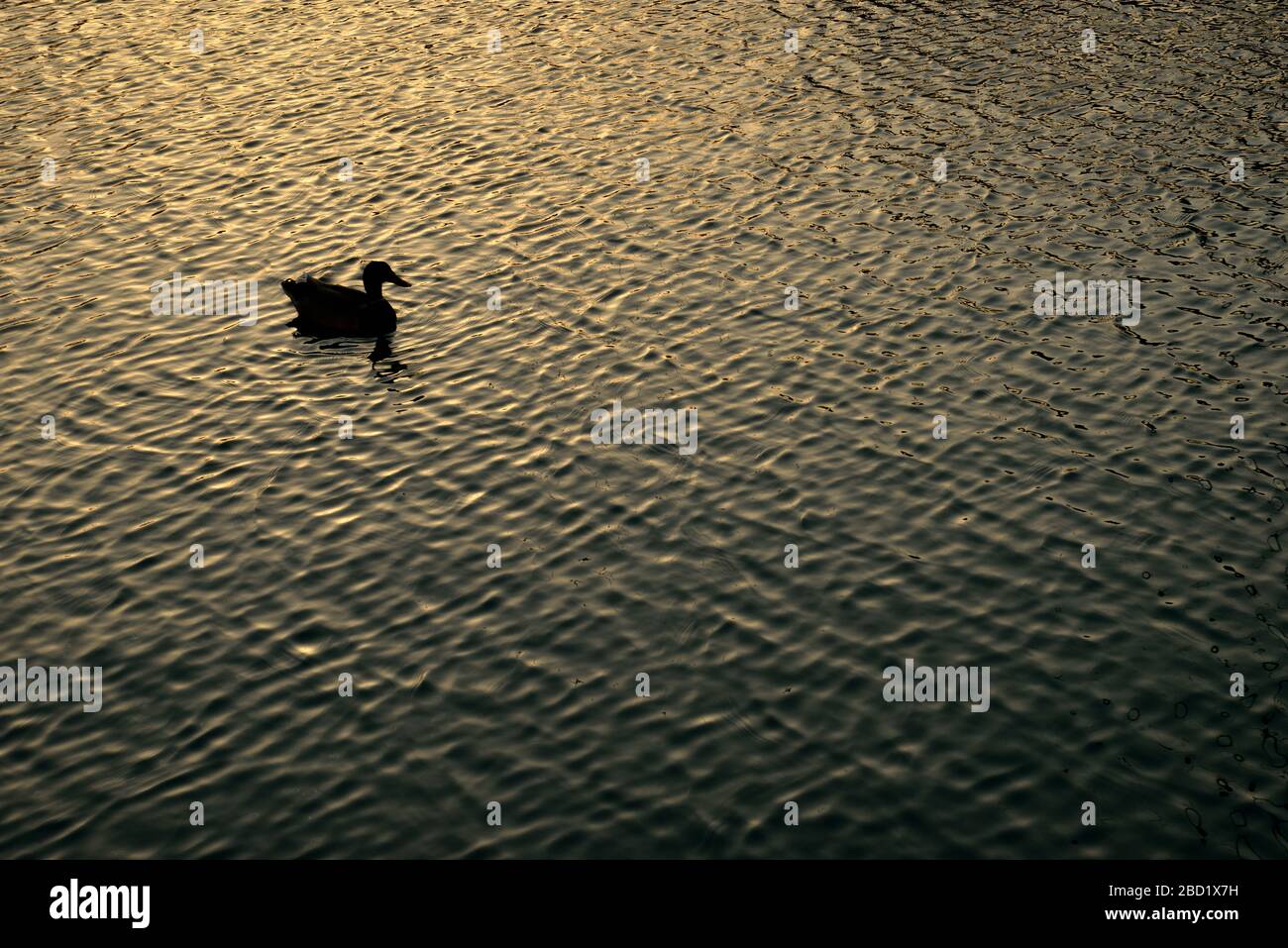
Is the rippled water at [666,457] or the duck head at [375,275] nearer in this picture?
the rippled water at [666,457]

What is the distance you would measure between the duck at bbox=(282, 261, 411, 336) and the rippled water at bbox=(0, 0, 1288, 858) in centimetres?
52

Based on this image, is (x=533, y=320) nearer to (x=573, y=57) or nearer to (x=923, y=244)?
(x=923, y=244)

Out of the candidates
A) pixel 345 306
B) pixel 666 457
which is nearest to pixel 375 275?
pixel 345 306

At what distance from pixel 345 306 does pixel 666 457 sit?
844cm

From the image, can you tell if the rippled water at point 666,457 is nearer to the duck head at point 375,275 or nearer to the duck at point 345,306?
the duck at point 345,306

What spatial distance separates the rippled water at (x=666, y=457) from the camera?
1811 centimetres

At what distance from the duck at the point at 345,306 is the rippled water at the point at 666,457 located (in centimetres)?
52

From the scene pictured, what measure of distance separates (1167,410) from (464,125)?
22.1 m

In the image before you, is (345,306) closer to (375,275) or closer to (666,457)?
(375,275)

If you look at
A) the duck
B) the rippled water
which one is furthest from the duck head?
the rippled water

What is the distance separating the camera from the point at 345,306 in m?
29.0

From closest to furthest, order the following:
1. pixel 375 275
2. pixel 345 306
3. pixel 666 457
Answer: pixel 666 457 < pixel 345 306 < pixel 375 275

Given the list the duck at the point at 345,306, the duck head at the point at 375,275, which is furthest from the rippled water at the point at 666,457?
the duck head at the point at 375,275
